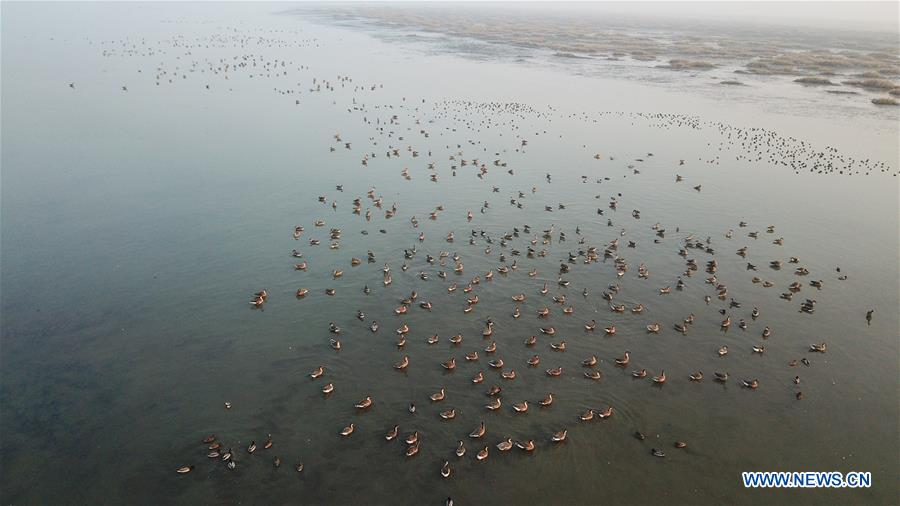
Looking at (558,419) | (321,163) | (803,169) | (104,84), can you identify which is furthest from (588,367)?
(104,84)

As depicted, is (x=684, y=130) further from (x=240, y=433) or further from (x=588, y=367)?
(x=240, y=433)

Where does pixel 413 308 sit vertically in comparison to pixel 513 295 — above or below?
below

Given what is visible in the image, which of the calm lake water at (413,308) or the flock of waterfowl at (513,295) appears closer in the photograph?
the calm lake water at (413,308)

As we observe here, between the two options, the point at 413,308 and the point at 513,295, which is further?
the point at 513,295

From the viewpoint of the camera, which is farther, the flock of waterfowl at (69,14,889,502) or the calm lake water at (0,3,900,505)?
the flock of waterfowl at (69,14,889,502)
